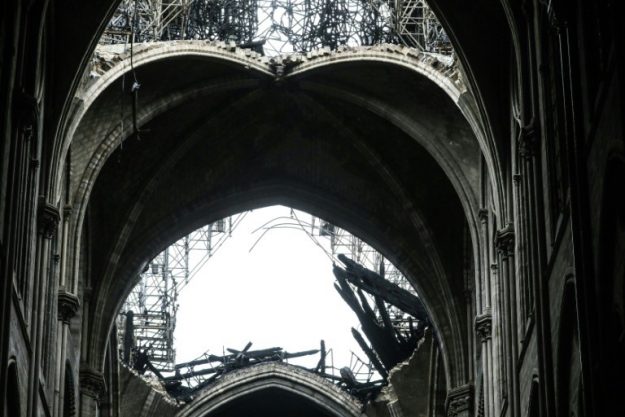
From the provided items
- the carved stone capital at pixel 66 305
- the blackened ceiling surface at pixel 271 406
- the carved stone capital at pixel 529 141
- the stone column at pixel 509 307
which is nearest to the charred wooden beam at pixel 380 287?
the blackened ceiling surface at pixel 271 406

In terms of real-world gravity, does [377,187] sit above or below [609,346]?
above

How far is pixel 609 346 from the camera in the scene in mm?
20141

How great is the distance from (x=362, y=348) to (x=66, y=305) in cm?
1529

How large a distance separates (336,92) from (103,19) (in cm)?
684

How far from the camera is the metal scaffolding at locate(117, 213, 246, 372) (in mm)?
49688

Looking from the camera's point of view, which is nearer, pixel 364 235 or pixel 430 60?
pixel 430 60

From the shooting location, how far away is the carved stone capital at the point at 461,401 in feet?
119

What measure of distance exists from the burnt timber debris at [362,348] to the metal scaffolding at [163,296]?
1.27 m

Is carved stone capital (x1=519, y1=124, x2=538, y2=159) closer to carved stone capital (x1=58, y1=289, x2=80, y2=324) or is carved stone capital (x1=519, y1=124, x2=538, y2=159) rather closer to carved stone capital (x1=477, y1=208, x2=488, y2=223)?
carved stone capital (x1=477, y1=208, x2=488, y2=223)

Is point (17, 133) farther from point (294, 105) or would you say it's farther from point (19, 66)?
point (294, 105)

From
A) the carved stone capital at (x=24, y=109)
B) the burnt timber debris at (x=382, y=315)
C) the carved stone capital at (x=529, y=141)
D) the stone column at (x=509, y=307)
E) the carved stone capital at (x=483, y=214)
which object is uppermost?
the burnt timber debris at (x=382, y=315)

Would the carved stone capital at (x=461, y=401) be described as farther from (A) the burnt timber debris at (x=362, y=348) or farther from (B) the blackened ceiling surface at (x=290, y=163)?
(A) the burnt timber debris at (x=362, y=348)

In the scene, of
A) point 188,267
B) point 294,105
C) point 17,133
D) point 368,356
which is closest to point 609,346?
point 17,133

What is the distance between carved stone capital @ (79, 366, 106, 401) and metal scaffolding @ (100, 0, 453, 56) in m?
6.62
